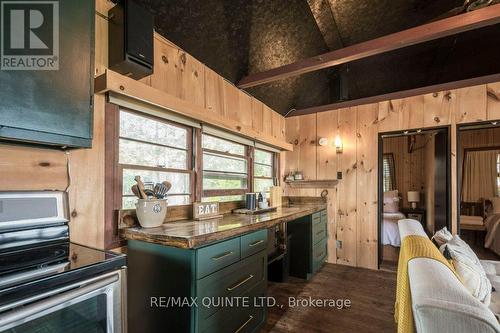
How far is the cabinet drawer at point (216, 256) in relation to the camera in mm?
1380

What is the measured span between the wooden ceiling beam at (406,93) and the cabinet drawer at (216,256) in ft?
9.44

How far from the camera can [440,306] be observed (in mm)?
633

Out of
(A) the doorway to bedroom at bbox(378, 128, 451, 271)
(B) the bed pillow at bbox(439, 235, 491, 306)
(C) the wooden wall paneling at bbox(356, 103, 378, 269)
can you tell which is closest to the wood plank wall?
(C) the wooden wall paneling at bbox(356, 103, 378, 269)

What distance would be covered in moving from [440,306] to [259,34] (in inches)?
103

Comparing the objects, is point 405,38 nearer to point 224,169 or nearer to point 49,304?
point 224,169

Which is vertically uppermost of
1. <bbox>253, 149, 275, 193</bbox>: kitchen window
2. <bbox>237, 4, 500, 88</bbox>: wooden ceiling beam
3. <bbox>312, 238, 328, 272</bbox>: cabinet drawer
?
<bbox>237, 4, 500, 88</bbox>: wooden ceiling beam

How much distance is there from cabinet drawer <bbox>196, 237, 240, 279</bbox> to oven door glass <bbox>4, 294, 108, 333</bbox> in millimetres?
479

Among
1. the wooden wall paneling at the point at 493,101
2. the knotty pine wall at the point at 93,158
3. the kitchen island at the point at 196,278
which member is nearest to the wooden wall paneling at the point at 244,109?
the knotty pine wall at the point at 93,158

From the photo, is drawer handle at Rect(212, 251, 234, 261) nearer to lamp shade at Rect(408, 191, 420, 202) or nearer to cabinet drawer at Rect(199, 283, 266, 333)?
cabinet drawer at Rect(199, 283, 266, 333)

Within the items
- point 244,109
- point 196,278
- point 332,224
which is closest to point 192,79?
point 244,109

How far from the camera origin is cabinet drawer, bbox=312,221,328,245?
311 centimetres

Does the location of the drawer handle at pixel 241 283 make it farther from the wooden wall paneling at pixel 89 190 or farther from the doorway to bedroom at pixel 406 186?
the doorway to bedroom at pixel 406 186

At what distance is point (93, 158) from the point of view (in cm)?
152

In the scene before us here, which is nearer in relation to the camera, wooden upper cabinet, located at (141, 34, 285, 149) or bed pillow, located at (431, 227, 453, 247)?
bed pillow, located at (431, 227, 453, 247)
